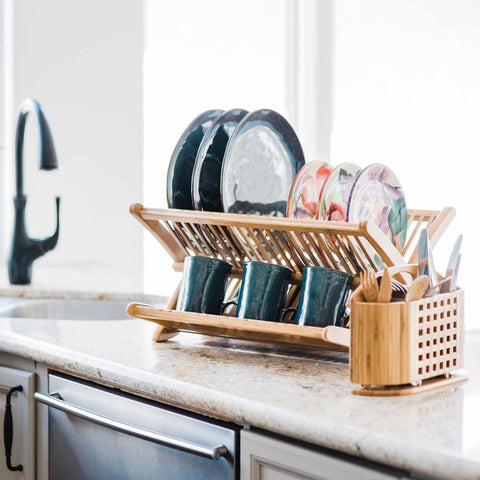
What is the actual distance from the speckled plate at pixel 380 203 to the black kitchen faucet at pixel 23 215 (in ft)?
3.87

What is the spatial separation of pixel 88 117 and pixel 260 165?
1643 mm

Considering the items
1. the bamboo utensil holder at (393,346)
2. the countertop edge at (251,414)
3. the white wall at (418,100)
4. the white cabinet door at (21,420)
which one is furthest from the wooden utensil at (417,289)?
the white wall at (418,100)

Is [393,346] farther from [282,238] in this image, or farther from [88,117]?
[88,117]

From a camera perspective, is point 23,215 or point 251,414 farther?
point 23,215

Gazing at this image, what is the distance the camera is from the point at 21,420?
144 cm

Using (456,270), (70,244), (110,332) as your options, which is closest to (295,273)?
(456,270)

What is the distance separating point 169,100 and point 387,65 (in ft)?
2.94

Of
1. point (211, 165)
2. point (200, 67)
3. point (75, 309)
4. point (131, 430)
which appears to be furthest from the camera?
point (200, 67)

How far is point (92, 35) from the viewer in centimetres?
285

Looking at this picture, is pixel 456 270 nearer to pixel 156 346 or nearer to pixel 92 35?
pixel 156 346

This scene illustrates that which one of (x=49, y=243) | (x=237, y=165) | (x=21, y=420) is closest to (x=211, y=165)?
(x=237, y=165)

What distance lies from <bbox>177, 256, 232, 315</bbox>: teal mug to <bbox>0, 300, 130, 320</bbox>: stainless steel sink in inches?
29.0

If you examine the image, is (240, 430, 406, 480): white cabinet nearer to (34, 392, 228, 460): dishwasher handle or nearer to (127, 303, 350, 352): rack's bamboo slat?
(34, 392, 228, 460): dishwasher handle

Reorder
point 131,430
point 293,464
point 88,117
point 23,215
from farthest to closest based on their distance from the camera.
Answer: point 88,117 < point 23,215 < point 131,430 < point 293,464
